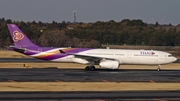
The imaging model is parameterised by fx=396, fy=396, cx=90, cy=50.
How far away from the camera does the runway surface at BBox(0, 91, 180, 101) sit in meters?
24.5

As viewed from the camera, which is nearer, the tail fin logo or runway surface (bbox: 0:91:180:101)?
runway surface (bbox: 0:91:180:101)

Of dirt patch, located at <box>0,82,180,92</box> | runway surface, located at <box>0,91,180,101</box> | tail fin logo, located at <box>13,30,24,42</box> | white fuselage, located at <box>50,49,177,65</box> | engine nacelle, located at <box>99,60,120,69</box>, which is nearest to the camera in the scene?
runway surface, located at <box>0,91,180,101</box>

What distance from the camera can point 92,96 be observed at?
2591 cm

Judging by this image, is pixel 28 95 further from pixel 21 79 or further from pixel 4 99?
pixel 21 79

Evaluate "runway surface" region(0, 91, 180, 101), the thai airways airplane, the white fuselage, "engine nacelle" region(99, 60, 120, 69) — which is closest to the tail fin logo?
the thai airways airplane

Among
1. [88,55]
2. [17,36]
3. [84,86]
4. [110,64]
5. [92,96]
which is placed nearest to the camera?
[92,96]

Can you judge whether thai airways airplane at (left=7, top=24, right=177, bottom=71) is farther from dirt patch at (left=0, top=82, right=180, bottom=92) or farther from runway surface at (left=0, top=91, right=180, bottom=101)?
runway surface at (left=0, top=91, right=180, bottom=101)

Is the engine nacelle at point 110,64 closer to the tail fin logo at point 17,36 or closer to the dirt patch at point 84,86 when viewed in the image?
the tail fin logo at point 17,36

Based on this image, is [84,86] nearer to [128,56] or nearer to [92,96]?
[92,96]

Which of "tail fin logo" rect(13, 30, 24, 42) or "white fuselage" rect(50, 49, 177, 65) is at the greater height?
"tail fin logo" rect(13, 30, 24, 42)

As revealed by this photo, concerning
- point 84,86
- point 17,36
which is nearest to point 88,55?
point 17,36

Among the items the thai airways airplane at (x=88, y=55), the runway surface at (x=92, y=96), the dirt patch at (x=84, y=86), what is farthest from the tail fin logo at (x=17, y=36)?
the runway surface at (x=92, y=96)

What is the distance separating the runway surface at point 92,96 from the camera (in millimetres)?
24531

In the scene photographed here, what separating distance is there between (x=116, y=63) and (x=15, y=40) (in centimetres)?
1314
